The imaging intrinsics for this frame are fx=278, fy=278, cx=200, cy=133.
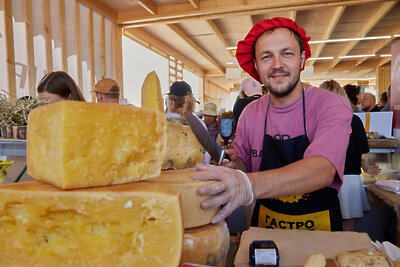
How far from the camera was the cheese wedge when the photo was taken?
0.58 meters

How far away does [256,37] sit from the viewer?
59.9 inches

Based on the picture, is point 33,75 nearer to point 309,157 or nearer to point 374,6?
point 309,157

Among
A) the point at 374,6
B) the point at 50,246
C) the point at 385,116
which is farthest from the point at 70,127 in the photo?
the point at 374,6

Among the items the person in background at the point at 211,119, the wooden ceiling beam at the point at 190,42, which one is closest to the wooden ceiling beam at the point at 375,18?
the person in background at the point at 211,119

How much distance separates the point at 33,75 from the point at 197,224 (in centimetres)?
446

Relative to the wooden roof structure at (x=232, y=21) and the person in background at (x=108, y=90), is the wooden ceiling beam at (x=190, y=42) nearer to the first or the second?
the wooden roof structure at (x=232, y=21)

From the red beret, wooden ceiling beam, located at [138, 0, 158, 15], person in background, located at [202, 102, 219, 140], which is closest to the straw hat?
person in background, located at [202, 102, 219, 140]

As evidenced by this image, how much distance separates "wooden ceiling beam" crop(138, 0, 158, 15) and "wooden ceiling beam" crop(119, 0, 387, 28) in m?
0.13

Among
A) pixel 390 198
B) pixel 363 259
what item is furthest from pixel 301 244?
pixel 390 198

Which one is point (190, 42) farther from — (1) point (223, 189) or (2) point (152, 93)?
(1) point (223, 189)

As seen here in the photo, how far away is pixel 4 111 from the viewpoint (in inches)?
64.5

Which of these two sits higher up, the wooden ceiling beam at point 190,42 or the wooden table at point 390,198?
the wooden ceiling beam at point 190,42

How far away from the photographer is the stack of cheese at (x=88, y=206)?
1.92ft

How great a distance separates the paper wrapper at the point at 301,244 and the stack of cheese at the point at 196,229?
218mm
